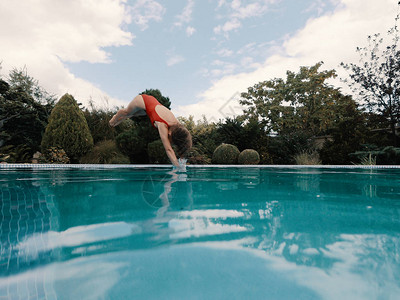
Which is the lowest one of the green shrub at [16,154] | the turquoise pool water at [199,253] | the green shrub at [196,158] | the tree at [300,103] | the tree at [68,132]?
the turquoise pool water at [199,253]

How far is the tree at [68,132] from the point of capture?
8797mm

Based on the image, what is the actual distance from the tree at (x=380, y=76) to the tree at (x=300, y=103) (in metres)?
2.15

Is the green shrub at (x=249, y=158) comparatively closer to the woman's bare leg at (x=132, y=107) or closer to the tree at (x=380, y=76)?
the woman's bare leg at (x=132, y=107)

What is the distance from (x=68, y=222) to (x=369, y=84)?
13.6 metres

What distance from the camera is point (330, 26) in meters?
9.95

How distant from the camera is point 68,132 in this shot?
8.92 m

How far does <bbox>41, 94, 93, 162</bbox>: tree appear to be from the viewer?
880 centimetres

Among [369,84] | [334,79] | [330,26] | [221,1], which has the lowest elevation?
[369,84]

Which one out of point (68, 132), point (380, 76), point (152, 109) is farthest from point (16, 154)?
point (380, 76)

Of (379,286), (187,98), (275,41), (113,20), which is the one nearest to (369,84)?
(275,41)

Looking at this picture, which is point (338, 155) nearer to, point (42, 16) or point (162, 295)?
point (162, 295)

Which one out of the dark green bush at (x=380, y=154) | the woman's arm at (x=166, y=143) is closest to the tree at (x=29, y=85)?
the woman's arm at (x=166, y=143)

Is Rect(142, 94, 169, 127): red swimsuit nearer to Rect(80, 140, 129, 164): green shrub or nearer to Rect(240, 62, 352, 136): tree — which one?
Rect(80, 140, 129, 164): green shrub

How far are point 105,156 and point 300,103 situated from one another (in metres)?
12.0
